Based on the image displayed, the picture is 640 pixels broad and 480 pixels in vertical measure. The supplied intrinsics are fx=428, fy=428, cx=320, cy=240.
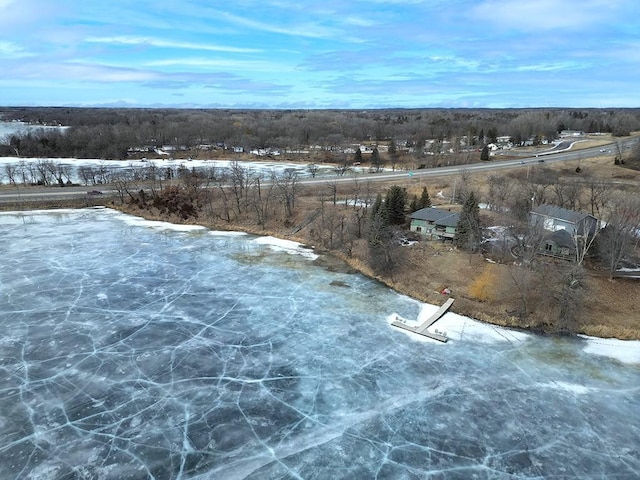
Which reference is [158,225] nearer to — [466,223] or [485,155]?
[466,223]

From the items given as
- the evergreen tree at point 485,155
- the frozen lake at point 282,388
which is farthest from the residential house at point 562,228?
the evergreen tree at point 485,155

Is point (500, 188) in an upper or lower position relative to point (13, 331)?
upper

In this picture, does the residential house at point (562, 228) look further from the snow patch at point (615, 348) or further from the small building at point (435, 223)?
the snow patch at point (615, 348)

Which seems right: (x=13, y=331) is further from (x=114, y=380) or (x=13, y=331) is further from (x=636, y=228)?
(x=636, y=228)

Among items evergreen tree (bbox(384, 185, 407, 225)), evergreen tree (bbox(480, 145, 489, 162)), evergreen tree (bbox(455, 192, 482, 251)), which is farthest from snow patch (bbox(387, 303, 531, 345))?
evergreen tree (bbox(480, 145, 489, 162))

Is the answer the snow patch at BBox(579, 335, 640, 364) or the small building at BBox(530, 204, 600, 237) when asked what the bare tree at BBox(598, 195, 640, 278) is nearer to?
the small building at BBox(530, 204, 600, 237)

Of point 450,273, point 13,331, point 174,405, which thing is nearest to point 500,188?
point 450,273
